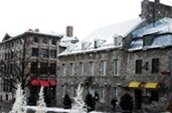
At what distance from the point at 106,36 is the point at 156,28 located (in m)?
9.82

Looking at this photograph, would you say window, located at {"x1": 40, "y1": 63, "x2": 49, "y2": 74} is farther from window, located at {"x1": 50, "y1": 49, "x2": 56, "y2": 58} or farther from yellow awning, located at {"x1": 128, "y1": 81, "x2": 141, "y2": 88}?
yellow awning, located at {"x1": 128, "y1": 81, "x2": 141, "y2": 88}

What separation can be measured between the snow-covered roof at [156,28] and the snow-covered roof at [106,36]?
3.14 feet

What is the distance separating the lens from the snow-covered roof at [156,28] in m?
37.2

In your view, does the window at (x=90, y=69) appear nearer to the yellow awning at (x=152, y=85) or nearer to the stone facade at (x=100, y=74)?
the stone facade at (x=100, y=74)

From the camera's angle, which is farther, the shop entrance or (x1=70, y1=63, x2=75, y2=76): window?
(x1=70, y1=63, x2=75, y2=76): window

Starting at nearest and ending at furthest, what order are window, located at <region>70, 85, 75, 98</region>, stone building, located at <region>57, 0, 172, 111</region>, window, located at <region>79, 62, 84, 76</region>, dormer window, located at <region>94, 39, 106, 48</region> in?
stone building, located at <region>57, 0, 172, 111</region>, dormer window, located at <region>94, 39, 106, 48</region>, window, located at <region>79, 62, 84, 76</region>, window, located at <region>70, 85, 75, 98</region>

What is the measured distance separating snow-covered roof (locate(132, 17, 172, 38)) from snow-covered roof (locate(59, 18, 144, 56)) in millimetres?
958

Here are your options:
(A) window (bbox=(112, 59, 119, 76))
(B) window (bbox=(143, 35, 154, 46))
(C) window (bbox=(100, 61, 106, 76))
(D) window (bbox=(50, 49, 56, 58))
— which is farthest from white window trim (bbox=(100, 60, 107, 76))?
(D) window (bbox=(50, 49, 56, 58))

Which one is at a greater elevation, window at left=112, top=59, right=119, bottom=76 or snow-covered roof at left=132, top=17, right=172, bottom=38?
snow-covered roof at left=132, top=17, right=172, bottom=38

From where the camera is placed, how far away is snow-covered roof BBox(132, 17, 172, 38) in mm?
37153

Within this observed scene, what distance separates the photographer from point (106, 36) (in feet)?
157

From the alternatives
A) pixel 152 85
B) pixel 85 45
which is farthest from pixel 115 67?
pixel 152 85

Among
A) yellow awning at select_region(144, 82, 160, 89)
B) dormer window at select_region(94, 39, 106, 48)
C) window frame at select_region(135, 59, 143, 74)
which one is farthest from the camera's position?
dormer window at select_region(94, 39, 106, 48)

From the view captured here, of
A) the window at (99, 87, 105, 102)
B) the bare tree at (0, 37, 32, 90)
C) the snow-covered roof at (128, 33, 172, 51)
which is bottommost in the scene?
the window at (99, 87, 105, 102)
